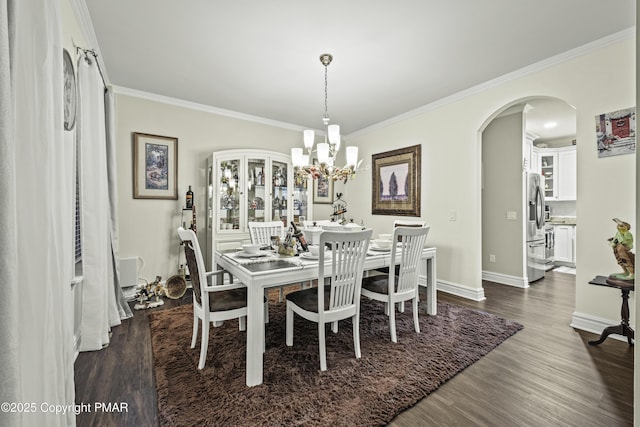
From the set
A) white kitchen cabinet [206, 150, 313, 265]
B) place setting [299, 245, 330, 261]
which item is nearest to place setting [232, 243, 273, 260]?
place setting [299, 245, 330, 261]

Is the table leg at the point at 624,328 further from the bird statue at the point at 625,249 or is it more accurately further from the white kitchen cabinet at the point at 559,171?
the white kitchen cabinet at the point at 559,171

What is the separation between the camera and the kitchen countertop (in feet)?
17.4

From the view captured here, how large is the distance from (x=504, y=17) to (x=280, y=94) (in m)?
2.35

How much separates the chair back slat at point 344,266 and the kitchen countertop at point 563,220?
540cm

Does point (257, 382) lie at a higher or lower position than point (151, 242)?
lower

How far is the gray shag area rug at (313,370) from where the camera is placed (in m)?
1.50

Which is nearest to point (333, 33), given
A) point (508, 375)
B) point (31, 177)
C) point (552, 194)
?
point (31, 177)

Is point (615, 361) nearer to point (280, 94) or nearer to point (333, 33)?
point (333, 33)

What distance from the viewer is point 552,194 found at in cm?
571

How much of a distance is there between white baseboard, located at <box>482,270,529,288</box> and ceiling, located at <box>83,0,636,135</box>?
2.76 m

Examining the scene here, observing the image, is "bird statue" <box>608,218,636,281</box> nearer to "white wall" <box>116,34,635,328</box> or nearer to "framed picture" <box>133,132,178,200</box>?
"white wall" <box>116,34,635,328</box>

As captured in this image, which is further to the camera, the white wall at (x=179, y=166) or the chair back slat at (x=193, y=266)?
the white wall at (x=179, y=166)

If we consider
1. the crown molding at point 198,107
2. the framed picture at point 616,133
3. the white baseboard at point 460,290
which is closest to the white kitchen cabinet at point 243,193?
the crown molding at point 198,107

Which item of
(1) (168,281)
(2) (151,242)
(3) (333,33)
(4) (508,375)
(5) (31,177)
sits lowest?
(4) (508,375)
